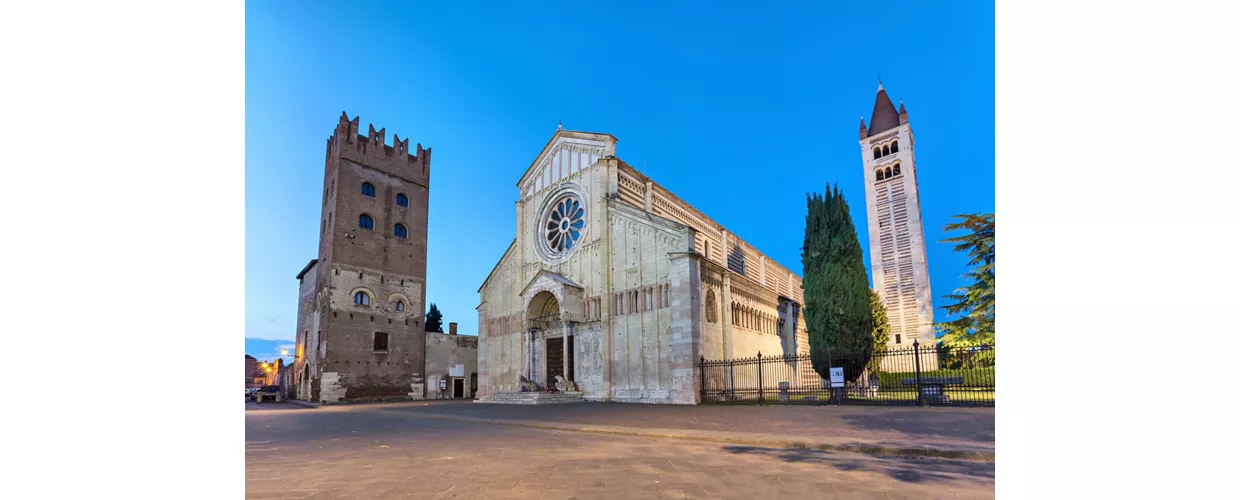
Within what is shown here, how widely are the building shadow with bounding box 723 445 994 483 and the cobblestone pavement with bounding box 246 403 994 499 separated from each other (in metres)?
0.01

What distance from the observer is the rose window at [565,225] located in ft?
88.1

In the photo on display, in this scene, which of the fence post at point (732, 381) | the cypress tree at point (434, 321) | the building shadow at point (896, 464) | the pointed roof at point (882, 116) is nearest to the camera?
the building shadow at point (896, 464)

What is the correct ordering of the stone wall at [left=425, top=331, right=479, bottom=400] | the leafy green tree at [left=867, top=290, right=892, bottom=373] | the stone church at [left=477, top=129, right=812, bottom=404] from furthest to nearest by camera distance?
1. the stone wall at [left=425, top=331, right=479, bottom=400]
2. the leafy green tree at [left=867, top=290, right=892, bottom=373]
3. the stone church at [left=477, top=129, right=812, bottom=404]

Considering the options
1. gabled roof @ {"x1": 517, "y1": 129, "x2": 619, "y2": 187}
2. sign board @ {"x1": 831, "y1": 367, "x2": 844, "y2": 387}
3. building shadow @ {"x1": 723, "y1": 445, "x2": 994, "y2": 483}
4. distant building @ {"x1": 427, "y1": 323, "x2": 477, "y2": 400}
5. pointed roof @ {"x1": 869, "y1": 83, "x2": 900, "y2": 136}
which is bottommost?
distant building @ {"x1": 427, "y1": 323, "x2": 477, "y2": 400}

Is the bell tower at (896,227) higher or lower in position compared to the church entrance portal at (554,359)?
higher

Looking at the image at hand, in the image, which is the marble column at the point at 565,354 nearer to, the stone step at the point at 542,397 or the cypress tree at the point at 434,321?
the stone step at the point at 542,397

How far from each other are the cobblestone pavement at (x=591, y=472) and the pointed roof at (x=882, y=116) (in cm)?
4320

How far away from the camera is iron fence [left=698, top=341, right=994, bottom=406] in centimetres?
1602

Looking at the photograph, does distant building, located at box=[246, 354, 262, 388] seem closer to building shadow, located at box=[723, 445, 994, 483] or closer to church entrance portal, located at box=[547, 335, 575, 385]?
church entrance portal, located at box=[547, 335, 575, 385]

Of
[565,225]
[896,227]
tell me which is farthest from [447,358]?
[896,227]

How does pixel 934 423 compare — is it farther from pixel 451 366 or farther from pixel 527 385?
pixel 451 366

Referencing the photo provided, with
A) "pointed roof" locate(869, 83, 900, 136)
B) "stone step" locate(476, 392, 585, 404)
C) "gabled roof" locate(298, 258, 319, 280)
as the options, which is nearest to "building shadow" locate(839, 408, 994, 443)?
"stone step" locate(476, 392, 585, 404)

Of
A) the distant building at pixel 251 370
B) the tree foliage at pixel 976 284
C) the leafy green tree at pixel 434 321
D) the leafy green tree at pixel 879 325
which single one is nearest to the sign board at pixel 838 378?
the tree foliage at pixel 976 284

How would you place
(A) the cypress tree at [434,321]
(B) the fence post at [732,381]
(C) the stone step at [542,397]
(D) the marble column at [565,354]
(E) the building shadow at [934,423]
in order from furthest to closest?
(A) the cypress tree at [434,321], (D) the marble column at [565,354], (C) the stone step at [542,397], (B) the fence post at [732,381], (E) the building shadow at [934,423]
